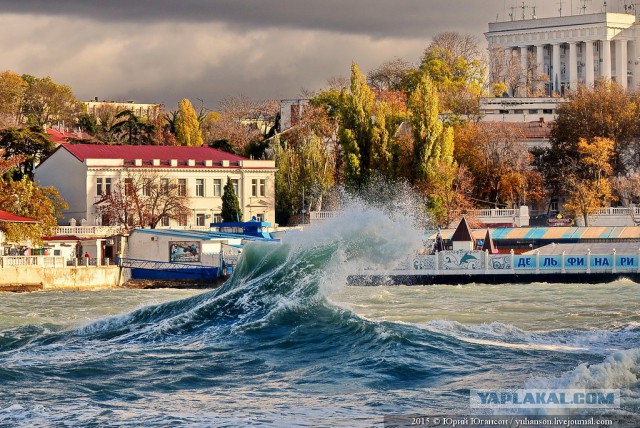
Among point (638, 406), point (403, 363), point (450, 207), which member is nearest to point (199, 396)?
point (403, 363)

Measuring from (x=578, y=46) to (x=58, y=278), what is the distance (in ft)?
368

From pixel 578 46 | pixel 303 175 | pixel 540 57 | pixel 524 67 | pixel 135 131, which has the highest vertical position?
pixel 578 46

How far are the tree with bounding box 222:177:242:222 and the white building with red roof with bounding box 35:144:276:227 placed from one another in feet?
7.34

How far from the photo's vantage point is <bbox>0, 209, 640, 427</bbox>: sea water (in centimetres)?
2358

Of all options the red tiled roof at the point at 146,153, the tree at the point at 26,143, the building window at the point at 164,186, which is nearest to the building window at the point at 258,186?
the red tiled roof at the point at 146,153

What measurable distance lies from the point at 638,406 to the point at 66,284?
141 feet

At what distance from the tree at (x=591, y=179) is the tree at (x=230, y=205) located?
18362mm

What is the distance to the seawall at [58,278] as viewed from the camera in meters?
60.2

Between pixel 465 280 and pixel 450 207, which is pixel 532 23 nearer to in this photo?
pixel 450 207

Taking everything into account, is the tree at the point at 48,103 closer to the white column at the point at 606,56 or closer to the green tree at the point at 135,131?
the green tree at the point at 135,131

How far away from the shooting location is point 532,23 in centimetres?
16688

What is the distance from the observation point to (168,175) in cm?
8675

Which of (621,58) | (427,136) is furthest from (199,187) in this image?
(621,58)

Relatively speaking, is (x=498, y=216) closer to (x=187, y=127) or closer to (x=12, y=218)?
(x=12, y=218)
